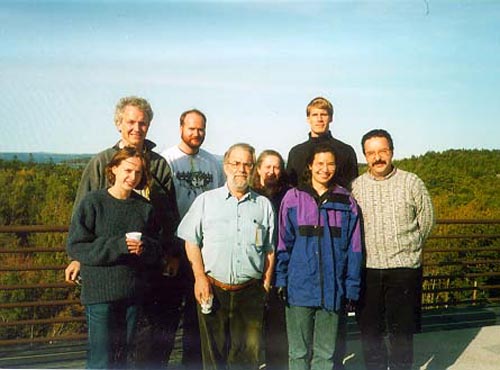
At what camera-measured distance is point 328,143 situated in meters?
3.03

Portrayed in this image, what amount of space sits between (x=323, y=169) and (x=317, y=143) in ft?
1.13

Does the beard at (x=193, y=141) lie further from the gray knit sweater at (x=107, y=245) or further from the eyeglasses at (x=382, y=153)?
the eyeglasses at (x=382, y=153)

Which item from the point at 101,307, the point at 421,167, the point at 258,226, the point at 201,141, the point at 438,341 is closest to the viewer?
the point at 101,307

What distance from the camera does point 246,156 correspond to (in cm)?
260

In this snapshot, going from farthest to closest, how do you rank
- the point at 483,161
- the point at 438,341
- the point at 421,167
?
the point at 438,341
the point at 483,161
the point at 421,167

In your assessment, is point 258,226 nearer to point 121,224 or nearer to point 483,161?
point 121,224

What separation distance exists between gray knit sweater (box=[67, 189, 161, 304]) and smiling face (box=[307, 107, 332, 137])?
42.3 inches

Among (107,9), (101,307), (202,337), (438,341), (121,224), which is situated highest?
(107,9)

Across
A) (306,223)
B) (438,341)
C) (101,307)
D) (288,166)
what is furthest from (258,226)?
(438,341)

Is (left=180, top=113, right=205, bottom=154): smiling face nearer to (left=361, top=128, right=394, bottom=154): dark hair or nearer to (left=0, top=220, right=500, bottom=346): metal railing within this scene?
(left=361, top=128, right=394, bottom=154): dark hair

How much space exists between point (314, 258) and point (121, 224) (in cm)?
98

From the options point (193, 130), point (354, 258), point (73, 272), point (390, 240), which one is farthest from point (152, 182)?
point (390, 240)

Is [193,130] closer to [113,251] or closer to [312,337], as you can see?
[113,251]

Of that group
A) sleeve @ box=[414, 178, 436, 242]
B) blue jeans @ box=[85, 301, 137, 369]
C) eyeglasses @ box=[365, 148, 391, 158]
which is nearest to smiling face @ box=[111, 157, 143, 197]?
blue jeans @ box=[85, 301, 137, 369]
